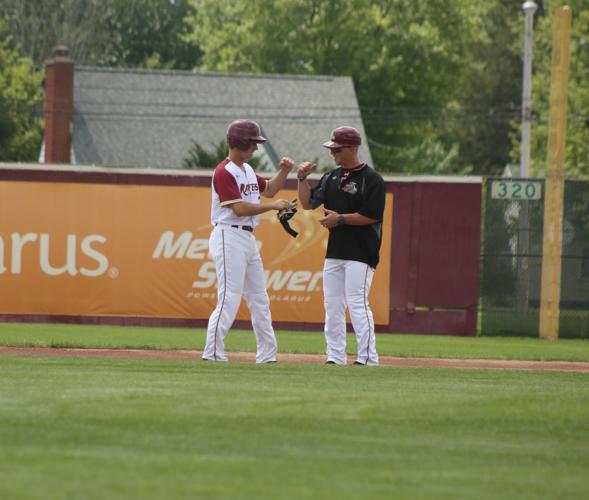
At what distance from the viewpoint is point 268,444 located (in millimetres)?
6379

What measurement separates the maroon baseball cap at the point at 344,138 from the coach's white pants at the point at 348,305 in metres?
0.90

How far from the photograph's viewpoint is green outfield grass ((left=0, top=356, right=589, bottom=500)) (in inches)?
215

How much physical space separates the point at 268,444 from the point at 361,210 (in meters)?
4.52

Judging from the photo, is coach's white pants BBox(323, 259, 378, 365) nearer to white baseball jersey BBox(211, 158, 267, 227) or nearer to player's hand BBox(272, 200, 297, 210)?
player's hand BBox(272, 200, 297, 210)

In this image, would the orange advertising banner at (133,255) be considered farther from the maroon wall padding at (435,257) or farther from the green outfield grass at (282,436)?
the green outfield grass at (282,436)

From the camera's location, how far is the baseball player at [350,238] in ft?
35.1

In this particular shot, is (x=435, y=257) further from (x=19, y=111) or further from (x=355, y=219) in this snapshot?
(x=19, y=111)

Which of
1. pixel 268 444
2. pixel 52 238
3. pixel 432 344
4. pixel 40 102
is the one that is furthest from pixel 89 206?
pixel 40 102

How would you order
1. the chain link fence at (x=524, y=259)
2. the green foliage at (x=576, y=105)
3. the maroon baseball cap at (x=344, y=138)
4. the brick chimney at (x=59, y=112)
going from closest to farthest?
the maroon baseball cap at (x=344, y=138) → the chain link fence at (x=524, y=259) → the brick chimney at (x=59, y=112) → the green foliage at (x=576, y=105)

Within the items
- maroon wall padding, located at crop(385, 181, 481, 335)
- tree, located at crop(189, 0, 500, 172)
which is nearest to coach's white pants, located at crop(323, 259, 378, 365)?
maroon wall padding, located at crop(385, 181, 481, 335)

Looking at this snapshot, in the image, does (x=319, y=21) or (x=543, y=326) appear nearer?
(x=543, y=326)

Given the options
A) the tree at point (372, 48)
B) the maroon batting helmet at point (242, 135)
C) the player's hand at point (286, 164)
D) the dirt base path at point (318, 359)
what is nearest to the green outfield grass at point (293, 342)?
the dirt base path at point (318, 359)

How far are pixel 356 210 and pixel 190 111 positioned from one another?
32.2m

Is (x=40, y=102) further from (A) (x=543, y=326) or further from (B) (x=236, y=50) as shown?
(A) (x=543, y=326)
